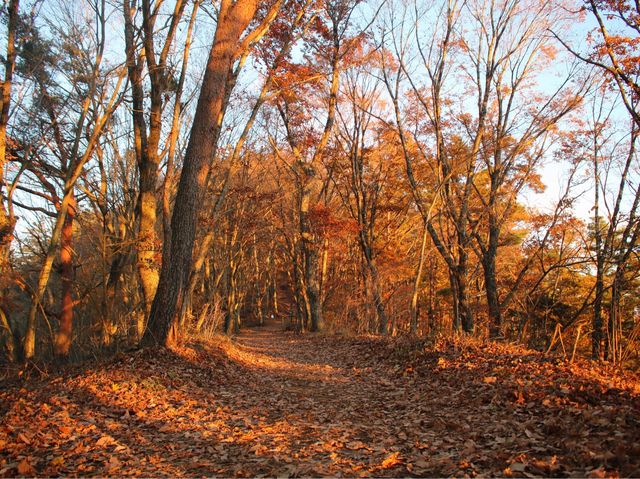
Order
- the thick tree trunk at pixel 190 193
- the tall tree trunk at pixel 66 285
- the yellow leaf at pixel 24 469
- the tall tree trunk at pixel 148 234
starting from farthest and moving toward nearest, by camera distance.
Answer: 1. the tall tree trunk at pixel 66 285
2. the tall tree trunk at pixel 148 234
3. the thick tree trunk at pixel 190 193
4. the yellow leaf at pixel 24 469

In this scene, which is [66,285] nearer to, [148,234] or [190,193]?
[148,234]

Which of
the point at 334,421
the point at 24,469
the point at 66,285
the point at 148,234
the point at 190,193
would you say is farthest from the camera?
the point at 66,285

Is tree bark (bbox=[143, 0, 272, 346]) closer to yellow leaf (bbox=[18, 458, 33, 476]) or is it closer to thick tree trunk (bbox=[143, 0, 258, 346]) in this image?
thick tree trunk (bbox=[143, 0, 258, 346])

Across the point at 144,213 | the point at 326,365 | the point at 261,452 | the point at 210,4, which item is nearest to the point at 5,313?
the point at 144,213

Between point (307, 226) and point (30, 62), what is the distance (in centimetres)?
1017

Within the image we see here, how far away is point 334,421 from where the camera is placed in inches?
199

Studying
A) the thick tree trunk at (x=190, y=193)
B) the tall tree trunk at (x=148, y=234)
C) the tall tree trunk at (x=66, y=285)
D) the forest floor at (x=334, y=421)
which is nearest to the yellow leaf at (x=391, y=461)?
the forest floor at (x=334, y=421)

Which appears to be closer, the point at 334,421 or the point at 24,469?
the point at 24,469

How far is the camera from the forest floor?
355 cm

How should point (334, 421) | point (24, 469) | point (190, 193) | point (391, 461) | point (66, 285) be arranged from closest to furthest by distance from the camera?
point (24, 469)
point (391, 461)
point (334, 421)
point (190, 193)
point (66, 285)

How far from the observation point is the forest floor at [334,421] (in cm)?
355

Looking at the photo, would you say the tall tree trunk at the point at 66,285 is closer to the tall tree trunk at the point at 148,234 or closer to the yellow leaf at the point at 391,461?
the tall tree trunk at the point at 148,234

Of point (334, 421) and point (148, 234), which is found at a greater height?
point (148, 234)

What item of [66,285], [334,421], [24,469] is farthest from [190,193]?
[66,285]
